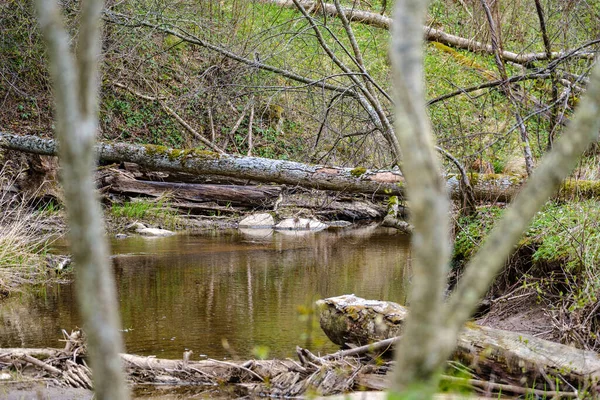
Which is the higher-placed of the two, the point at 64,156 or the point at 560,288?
the point at 64,156

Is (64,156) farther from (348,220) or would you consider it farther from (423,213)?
(348,220)

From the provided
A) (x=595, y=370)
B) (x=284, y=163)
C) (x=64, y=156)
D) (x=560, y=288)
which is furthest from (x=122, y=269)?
(x=64, y=156)

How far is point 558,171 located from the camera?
1220 mm

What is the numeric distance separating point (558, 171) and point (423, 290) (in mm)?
314

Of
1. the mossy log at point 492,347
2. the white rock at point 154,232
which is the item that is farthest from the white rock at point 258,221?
the mossy log at point 492,347

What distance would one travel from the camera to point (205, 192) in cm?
1650

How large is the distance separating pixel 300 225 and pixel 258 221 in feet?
3.00

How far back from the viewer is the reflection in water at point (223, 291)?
6684 millimetres

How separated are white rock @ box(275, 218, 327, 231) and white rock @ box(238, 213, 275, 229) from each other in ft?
0.77

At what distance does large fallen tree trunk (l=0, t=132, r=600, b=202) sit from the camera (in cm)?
929

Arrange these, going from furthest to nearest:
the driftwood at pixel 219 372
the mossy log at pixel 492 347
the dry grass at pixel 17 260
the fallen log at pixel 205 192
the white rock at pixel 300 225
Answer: the fallen log at pixel 205 192 < the white rock at pixel 300 225 < the dry grass at pixel 17 260 < the driftwood at pixel 219 372 < the mossy log at pixel 492 347

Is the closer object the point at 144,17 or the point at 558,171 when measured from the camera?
the point at 558,171

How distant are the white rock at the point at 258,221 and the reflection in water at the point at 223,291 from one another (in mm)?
1791

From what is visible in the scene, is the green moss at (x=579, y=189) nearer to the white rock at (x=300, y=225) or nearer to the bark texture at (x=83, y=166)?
the bark texture at (x=83, y=166)
